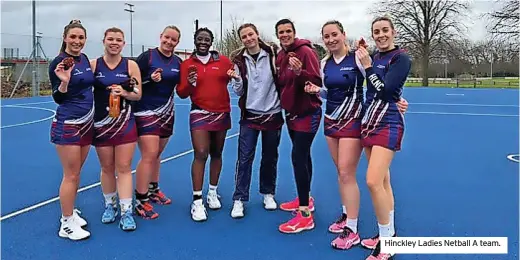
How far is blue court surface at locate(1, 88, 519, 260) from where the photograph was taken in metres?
3.88

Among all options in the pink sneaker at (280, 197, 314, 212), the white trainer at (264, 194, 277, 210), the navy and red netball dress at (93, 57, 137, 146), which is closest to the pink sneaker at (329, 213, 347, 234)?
the pink sneaker at (280, 197, 314, 212)

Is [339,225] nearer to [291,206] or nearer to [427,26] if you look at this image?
[291,206]

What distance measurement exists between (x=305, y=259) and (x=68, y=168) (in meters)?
2.04

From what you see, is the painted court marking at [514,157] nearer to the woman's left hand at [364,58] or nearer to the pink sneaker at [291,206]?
the pink sneaker at [291,206]

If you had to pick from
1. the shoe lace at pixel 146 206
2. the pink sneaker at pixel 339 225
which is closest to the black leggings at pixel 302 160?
the pink sneaker at pixel 339 225

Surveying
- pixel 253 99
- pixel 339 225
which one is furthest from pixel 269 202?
pixel 253 99

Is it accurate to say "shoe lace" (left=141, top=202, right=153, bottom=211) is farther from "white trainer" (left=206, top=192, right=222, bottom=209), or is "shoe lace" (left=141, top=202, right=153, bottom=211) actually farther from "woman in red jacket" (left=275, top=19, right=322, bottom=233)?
"woman in red jacket" (left=275, top=19, right=322, bottom=233)

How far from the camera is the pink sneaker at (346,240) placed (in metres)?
3.89

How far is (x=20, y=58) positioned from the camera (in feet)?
82.0

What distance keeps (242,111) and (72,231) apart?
181 cm

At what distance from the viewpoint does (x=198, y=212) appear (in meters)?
4.62

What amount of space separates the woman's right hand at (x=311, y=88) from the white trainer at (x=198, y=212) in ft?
4.88

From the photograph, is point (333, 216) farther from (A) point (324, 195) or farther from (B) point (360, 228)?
(A) point (324, 195)

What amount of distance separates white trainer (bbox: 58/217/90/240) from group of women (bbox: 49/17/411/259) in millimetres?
10
